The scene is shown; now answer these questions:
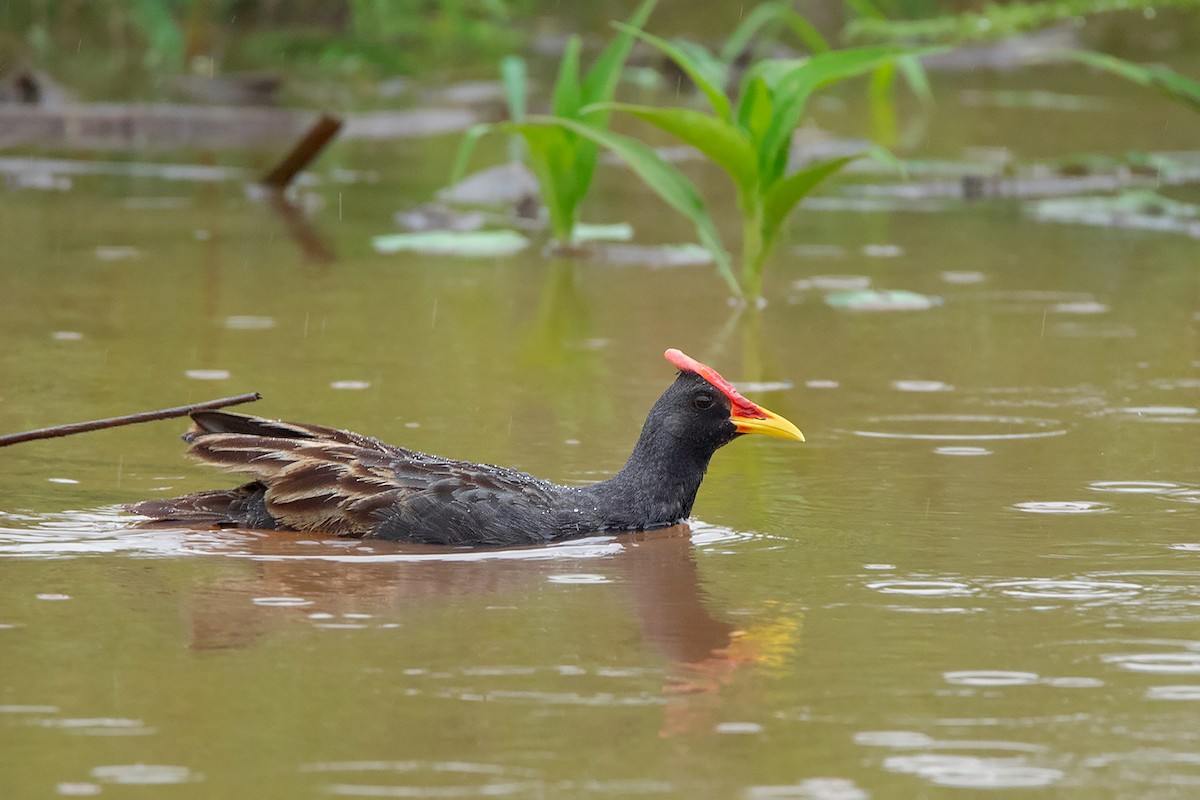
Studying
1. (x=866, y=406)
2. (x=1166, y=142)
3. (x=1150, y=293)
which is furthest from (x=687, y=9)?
(x=866, y=406)

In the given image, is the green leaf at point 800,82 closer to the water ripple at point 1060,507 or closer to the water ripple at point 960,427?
the water ripple at point 960,427

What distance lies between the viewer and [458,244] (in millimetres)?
13094

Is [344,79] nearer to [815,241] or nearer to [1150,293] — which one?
[815,241]

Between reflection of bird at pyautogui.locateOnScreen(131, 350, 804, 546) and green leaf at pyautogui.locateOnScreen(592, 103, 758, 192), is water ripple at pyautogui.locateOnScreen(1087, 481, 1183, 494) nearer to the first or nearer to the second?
reflection of bird at pyautogui.locateOnScreen(131, 350, 804, 546)

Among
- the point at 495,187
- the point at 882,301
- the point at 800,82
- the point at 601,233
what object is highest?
the point at 800,82

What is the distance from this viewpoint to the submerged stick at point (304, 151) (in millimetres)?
14914

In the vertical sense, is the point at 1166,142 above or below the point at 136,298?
above

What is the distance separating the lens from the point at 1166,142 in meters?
18.4

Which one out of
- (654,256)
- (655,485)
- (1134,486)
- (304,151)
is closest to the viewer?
(655,485)

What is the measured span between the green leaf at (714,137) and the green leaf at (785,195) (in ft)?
0.56

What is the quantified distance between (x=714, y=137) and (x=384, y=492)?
4460 millimetres

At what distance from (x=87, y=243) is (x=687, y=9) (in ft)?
66.6

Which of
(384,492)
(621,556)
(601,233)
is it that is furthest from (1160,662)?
(601,233)

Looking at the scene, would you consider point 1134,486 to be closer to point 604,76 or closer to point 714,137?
point 714,137
